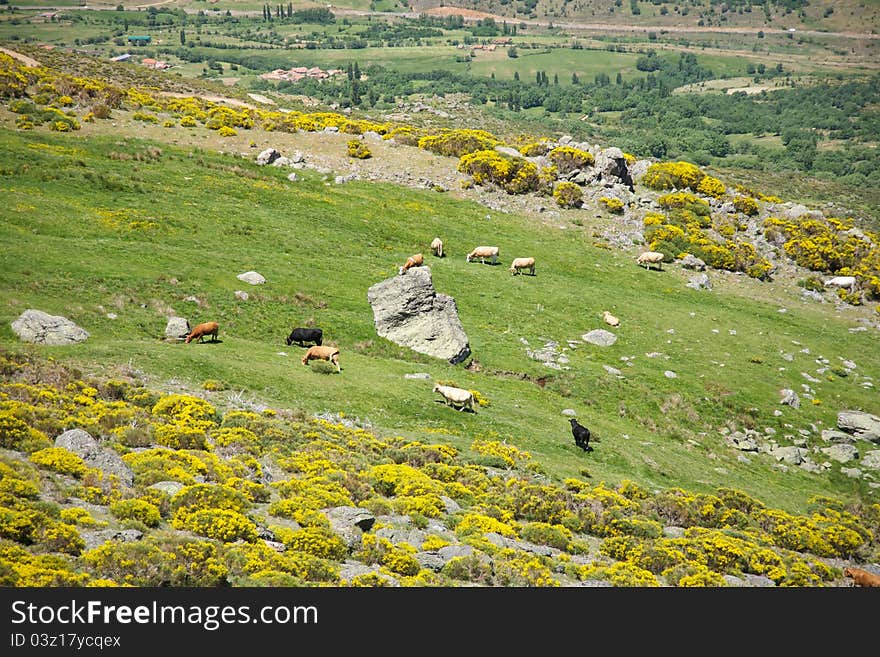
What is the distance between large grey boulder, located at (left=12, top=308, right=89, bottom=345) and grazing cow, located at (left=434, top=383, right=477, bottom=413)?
17150mm

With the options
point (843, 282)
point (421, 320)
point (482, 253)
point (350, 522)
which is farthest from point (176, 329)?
point (843, 282)

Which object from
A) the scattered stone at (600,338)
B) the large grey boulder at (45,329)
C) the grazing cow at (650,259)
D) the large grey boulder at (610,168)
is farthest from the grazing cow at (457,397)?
the large grey boulder at (610,168)

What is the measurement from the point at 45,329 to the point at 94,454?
13373 mm

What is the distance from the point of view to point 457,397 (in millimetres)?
30391

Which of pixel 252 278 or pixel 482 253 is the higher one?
pixel 252 278

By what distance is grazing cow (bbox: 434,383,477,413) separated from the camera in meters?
30.4


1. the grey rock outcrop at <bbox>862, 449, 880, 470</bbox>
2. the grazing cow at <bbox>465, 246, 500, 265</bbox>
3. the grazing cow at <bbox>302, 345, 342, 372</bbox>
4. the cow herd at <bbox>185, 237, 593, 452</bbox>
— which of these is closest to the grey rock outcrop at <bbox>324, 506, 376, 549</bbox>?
the cow herd at <bbox>185, 237, 593, 452</bbox>

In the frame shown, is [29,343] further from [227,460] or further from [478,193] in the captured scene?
[478,193]

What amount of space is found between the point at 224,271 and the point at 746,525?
32.3 m

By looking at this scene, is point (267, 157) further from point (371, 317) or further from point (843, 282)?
point (843, 282)

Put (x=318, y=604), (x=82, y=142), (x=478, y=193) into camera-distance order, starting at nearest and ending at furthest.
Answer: (x=318, y=604) → (x=82, y=142) → (x=478, y=193)

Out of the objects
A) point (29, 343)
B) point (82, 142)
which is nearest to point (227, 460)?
point (29, 343)

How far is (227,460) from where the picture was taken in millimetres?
19797

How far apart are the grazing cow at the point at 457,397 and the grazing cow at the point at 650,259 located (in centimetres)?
3378
